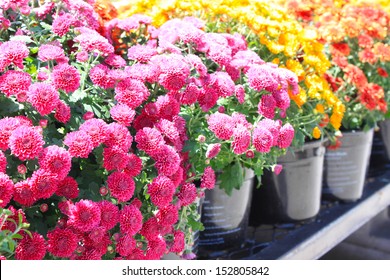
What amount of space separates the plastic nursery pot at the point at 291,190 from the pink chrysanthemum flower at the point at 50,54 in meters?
1.04

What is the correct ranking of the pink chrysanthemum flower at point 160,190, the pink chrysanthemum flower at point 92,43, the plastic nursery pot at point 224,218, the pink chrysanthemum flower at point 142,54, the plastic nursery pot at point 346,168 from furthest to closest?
the plastic nursery pot at point 346,168
the plastic nursery pot at point 224,218
the pink chrysanthemum flower at point 142,54
the pink chrysanthemum flower at point 92,43
the pink chrysanthemum flower at point 160,190

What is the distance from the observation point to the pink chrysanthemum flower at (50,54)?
4.71 ft

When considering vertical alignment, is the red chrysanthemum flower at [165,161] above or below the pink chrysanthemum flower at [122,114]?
below

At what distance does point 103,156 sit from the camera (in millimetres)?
1323

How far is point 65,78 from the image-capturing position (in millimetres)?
1370

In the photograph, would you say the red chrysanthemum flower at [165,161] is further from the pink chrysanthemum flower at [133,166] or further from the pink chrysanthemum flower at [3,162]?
the pink chrysanthemum flower at [3,162]

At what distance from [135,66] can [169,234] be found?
1.27 ft

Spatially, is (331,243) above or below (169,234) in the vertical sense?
below

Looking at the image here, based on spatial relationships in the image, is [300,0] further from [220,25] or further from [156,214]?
[156,214]

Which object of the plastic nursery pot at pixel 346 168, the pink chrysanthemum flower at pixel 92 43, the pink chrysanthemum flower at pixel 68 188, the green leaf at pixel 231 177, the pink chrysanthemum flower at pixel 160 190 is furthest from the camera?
the plastic nursery pot at pixel 346 168

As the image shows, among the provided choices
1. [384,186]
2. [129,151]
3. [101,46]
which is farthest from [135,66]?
[384,186]

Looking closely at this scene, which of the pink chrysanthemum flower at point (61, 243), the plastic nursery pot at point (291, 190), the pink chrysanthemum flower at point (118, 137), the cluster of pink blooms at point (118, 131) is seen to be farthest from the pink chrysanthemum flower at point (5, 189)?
the plastic nursery pot at point (291, 190)

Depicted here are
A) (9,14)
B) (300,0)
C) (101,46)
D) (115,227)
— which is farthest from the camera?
(300,0)

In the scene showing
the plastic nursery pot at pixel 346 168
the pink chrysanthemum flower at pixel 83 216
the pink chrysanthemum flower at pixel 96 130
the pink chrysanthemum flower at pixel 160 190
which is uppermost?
the pink chrysanthemum flower at pixel 96 130
